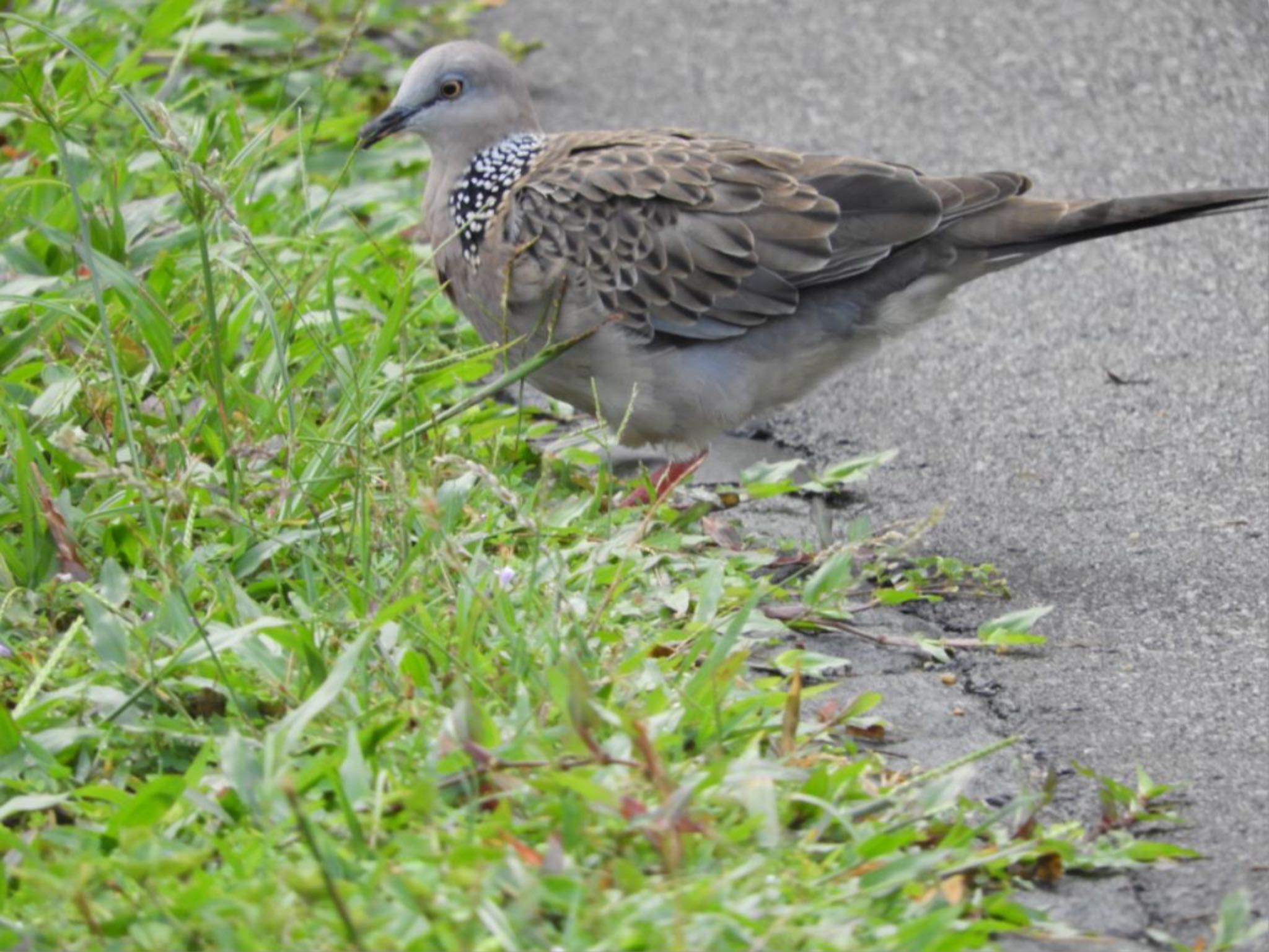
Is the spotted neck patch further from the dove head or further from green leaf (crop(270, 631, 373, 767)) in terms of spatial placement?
green leaf (crop(270, 631, 373, 767))

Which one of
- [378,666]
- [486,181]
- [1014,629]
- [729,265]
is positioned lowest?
[1014,629]

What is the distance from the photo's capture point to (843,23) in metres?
7.54

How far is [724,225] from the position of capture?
4.55 metres

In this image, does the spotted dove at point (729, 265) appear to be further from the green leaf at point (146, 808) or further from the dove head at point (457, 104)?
the green leaf at point (146, 808)

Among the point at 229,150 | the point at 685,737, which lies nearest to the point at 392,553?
the point at 685,737

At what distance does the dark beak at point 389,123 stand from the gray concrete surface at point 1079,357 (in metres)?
1.27

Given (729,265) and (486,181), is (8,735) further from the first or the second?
(486,181)

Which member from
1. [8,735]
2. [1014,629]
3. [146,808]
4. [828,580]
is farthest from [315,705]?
[1014,629]

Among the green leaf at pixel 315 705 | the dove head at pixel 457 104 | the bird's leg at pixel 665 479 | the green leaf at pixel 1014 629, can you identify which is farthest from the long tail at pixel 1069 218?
the green leaf at pixel 315 705

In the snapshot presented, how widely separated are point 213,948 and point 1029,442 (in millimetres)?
2744

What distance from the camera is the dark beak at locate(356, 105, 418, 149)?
5098 mm

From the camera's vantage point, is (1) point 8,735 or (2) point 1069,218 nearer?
(1) point 8,735

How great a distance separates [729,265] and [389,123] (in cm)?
115

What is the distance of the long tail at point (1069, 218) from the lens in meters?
4.29
